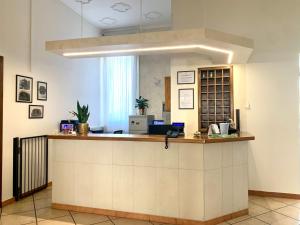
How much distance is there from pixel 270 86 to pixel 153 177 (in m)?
2.61

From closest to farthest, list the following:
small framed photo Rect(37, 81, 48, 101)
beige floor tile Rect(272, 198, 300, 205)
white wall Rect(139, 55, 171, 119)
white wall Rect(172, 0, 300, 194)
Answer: beige floor tile Rect(272, 198, 300, 205) → white wall Rect(172, 0, 300, 194) → small framed photo Rect(37, 81, 48, 101) → white wall Rect(139, 55, 171, 119)

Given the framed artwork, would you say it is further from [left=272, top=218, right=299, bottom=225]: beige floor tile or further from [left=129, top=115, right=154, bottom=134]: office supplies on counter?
[left=272, top=218, right=299, bottom=225]: beige floor tile

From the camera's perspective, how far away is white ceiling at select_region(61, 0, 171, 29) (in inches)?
215

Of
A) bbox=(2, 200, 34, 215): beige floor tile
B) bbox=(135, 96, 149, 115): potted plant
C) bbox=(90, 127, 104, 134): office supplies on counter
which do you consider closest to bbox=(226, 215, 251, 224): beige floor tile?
bbox=(2, 200, 34, 215): beige floor tile

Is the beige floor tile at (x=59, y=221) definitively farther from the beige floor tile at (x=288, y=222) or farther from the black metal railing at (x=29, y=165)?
the beige floor tile at (x=288, y=222)

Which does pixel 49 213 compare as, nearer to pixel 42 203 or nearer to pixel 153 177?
pixel 42 203

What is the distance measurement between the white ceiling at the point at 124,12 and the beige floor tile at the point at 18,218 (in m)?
4.02

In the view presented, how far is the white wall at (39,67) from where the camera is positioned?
13.1 feet

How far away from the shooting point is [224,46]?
3.36m

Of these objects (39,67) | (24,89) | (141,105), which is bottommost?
(141,105)

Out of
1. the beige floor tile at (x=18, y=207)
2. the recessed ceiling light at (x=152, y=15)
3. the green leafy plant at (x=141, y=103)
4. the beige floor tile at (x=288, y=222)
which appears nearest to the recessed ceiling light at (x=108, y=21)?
the recessed ceiling light at (x=152, y=15)

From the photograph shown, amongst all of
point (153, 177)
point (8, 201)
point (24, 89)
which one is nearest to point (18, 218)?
point (8, 201)

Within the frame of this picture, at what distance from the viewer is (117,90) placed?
714 centimetres

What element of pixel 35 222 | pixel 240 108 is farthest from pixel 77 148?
pixel 240 108
